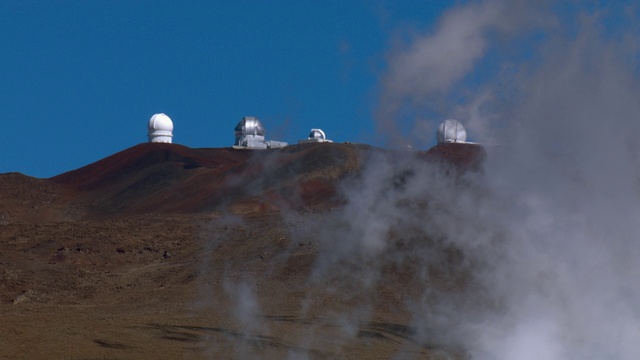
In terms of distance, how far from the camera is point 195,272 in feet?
198

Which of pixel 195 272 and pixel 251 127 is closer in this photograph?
pixel 195 272

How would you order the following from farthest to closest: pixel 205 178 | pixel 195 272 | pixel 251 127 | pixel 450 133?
pixel 251 127 → pixel 205 178 → pixel 450 133 → pixel 195 272

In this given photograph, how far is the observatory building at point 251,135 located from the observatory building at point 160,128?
23.1ft

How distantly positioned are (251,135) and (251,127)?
102 cm

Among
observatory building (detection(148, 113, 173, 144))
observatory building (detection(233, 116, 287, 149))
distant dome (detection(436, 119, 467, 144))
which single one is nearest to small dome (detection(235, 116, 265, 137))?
observatory building (detection(233, 116, 287, 149))

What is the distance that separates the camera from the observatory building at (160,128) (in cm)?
12488

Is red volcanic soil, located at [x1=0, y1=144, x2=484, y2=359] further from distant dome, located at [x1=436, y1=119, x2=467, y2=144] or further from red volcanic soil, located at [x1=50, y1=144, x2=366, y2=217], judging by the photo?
distant dome, located at [x1=436, y1=119, x2=467, y2=144]

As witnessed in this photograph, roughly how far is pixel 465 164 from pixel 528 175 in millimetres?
18104

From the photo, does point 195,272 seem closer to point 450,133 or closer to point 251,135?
point 450,133

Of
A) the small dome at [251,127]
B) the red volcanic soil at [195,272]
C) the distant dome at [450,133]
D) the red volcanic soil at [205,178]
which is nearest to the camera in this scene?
the red volcanic soil at [195,272]

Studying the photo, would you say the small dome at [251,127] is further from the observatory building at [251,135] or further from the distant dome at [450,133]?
the distant dome at [450,133]

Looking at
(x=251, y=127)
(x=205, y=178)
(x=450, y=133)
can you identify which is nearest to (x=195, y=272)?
(x=205, y=178)

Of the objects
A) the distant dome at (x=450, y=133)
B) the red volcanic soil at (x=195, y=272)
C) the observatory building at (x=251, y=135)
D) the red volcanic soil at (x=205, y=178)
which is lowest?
the red volcanic soil at (x=195, y=272)

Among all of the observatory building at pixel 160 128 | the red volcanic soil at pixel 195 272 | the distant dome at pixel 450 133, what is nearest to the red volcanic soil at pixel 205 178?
the red volcanic soil at pixel 195 272
